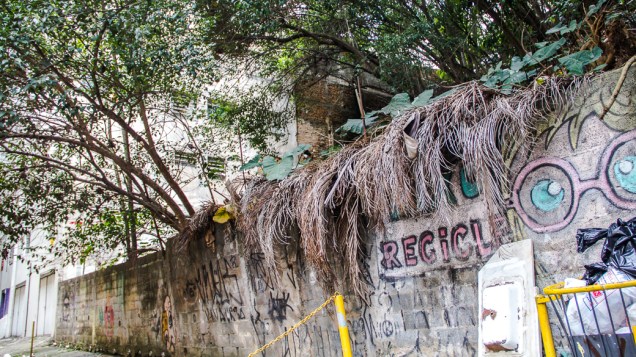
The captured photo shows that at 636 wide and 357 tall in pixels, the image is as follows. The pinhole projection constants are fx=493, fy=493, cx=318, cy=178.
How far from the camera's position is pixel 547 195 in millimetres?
3812

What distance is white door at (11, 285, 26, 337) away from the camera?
1889 centimetres

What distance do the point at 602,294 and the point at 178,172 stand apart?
844cm

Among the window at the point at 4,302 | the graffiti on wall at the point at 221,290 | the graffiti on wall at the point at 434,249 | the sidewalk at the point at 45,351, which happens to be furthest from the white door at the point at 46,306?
the graffiti on wall at the point at 434,249

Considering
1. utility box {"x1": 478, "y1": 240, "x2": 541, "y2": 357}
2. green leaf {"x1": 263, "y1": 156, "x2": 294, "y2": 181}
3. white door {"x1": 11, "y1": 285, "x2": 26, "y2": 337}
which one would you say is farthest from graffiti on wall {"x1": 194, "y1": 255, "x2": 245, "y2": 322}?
white door {"x1": 11, "y1": 285, "x2": 26, "y2": 337}

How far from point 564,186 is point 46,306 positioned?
18330 millimetres

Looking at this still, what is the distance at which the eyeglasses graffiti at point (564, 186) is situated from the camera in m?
3.42

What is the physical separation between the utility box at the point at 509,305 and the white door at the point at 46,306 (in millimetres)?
16615

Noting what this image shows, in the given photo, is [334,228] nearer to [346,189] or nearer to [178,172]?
[346,189]

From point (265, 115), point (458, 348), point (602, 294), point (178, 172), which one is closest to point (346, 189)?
point (458, 348)

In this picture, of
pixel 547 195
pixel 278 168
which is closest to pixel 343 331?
pixel 547 195

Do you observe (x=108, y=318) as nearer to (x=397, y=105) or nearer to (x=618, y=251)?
(x=397, y=105)

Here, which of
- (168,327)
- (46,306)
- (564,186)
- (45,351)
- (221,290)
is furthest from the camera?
(46,306)

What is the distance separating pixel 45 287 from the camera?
17625 mm

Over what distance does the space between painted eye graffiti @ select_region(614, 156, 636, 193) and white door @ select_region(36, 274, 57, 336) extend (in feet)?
57.9
